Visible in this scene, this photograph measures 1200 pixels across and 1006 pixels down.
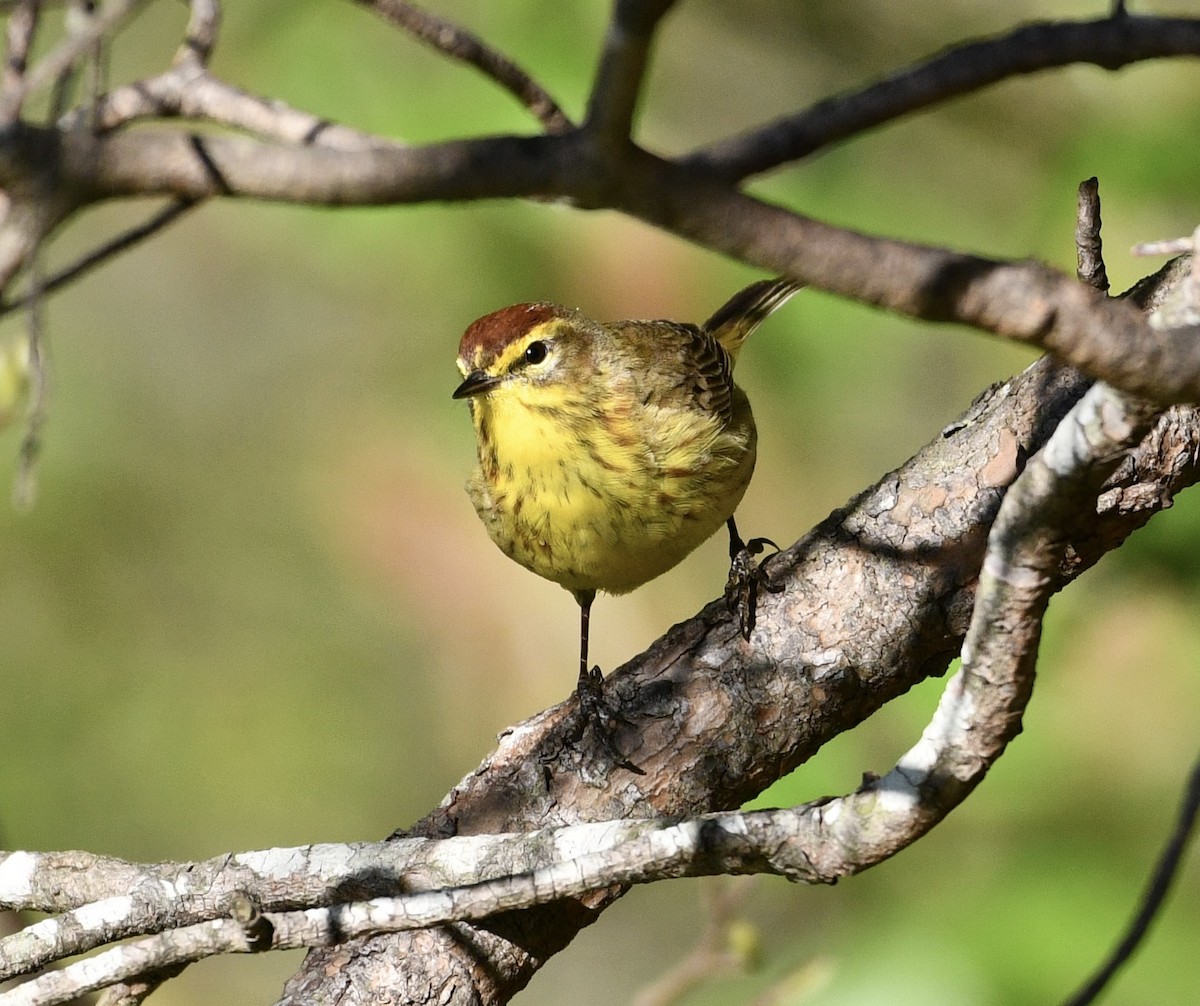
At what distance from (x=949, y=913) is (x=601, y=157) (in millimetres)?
2624

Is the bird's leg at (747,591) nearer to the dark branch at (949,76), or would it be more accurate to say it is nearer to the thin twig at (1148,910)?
the thin twig at (1148,910)

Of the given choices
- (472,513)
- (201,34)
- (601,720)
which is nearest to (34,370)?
(201,34)

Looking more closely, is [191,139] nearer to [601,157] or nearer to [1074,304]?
[601,157]

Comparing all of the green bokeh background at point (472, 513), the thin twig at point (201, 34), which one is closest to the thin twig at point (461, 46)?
the thin twig at point (201, 34)

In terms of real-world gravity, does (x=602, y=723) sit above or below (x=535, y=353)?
below

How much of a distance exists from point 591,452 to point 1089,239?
4.66ft

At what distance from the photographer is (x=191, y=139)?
1.22 m

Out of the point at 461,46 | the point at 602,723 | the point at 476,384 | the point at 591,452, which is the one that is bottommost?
the point at 602,723

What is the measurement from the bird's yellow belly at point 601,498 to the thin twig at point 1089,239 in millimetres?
1226

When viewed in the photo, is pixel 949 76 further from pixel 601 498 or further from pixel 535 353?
pixel 535 353

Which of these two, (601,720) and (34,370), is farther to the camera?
(601,720)

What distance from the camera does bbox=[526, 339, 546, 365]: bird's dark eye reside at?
12.7 ft

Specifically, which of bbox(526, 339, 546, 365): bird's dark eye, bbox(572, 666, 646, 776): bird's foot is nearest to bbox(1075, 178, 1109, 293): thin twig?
bbox(572, 666, 646, 776): bird's foot

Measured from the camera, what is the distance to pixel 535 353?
12.8 ft
